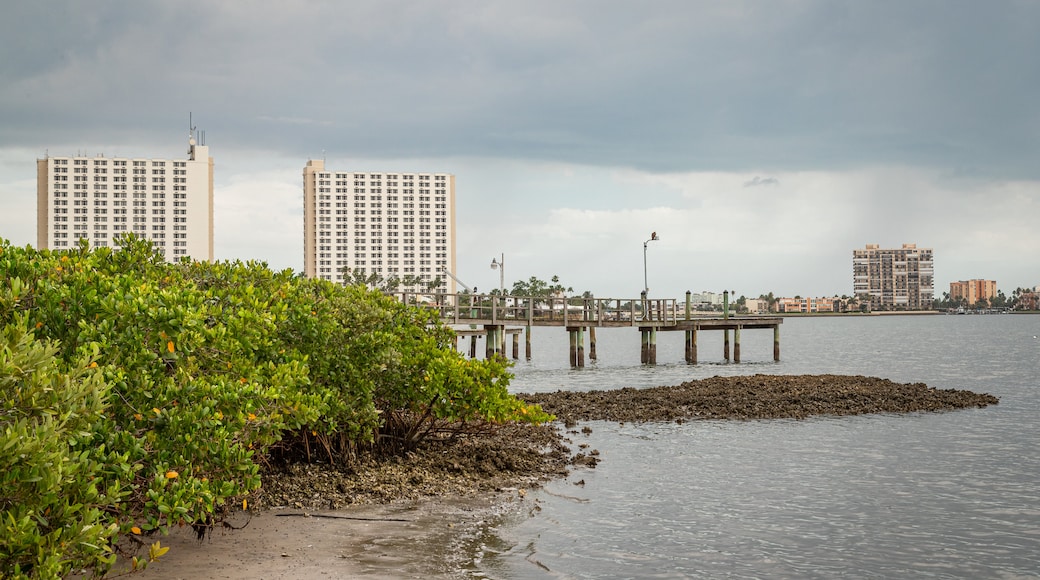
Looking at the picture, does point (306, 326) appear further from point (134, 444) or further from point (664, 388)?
point (664, 388)

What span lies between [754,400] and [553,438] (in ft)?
27.3

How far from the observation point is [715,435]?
1838 cm

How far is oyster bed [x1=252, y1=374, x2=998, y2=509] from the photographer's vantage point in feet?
34.8

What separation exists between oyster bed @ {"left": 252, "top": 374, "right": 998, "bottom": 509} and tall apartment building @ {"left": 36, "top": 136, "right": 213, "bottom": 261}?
6997 inches

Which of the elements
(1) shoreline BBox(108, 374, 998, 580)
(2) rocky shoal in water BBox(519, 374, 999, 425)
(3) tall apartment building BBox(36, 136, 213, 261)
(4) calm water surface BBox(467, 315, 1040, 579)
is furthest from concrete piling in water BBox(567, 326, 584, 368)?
(3) tall apartment building BBox(36, 136, 213, 261)

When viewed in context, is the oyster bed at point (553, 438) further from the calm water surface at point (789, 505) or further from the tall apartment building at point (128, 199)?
the tall apartment building at point (128, 199)

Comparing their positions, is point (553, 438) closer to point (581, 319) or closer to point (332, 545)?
point (332, 545)

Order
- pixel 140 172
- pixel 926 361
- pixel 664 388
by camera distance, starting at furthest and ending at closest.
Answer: pixel 140 172, pixel 926 361, pixel 664 388

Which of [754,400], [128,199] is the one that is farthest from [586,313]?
[128,199]

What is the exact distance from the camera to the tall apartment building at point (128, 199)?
7392 inches

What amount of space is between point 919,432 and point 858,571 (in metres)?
11.6

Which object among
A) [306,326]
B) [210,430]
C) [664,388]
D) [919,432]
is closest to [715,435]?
[919,432]

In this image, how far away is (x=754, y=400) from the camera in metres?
22.6

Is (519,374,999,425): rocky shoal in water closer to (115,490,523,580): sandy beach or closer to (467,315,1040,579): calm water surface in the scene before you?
(467,315,1040,579): calm water surface
